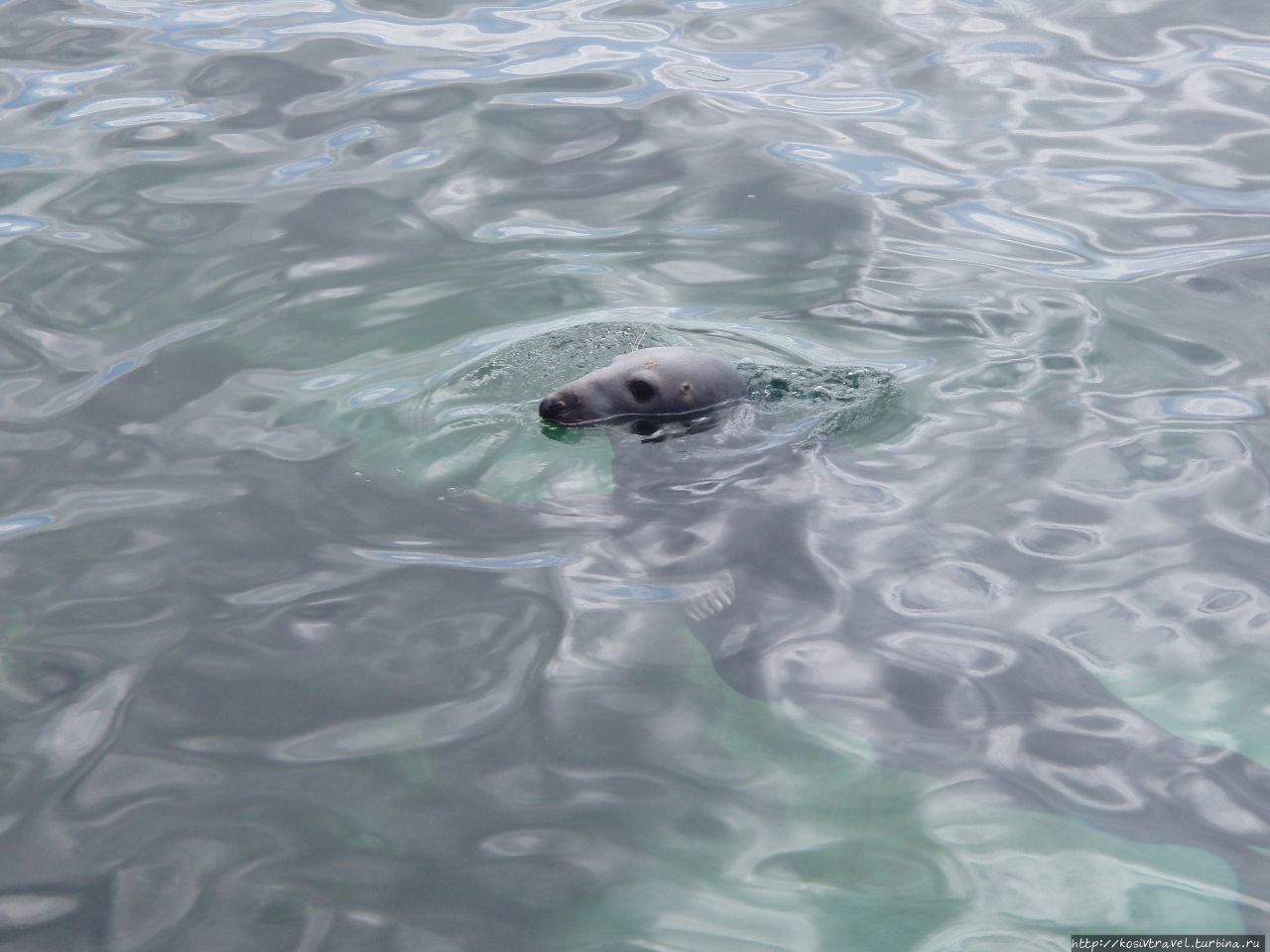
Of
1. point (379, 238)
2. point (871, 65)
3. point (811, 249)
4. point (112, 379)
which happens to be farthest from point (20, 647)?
point (871, 65)

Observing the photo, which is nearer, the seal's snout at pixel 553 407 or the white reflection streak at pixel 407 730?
the white reflection streak at pixel 407 730

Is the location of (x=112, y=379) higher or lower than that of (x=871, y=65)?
lower

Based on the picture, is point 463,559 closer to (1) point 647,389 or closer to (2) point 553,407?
(2) point 553,407

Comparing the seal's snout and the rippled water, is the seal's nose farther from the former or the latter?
the rippled water

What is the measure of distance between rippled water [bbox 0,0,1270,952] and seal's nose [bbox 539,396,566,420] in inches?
4.9

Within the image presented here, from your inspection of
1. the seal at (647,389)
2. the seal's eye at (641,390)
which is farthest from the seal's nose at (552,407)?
the seal's eye at (641,390)

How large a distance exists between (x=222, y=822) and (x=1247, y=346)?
572 cm

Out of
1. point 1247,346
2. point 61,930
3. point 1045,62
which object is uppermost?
point 1045,62

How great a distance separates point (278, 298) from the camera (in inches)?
299

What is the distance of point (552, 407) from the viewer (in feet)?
20.5

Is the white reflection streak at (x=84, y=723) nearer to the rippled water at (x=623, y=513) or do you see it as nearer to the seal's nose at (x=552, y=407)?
the rippled water at (x=623, y=513)

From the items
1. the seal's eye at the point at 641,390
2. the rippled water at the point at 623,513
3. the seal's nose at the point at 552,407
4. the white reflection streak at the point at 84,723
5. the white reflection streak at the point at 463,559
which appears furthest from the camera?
the seal's eye at the point at 641,390

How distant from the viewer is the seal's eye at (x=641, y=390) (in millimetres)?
6340

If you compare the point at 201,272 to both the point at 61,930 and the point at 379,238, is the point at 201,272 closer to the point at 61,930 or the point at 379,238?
the point at 379,238
